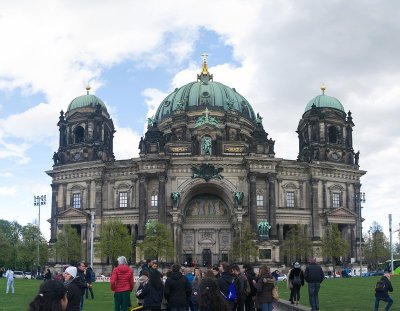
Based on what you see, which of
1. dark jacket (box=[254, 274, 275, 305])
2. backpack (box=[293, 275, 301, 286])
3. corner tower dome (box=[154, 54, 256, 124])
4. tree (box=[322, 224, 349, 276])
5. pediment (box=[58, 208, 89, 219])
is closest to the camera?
dark jacket (box=[254, 274, 275, 305])

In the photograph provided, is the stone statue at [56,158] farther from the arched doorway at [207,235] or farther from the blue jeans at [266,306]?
the blue jeans at [266,306]

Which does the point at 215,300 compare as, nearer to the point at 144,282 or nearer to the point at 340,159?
the point at 144,282

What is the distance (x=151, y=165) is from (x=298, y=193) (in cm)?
2047

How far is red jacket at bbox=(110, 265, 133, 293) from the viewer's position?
19.4m

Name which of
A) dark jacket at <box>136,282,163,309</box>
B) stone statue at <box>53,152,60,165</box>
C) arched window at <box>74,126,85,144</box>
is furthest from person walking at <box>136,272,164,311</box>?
stone statue at <box>53,152,60,165</box>

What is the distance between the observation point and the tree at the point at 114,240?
7781 cm

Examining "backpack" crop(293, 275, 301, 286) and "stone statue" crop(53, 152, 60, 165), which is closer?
"backpack" crop(293, 275, 301, 286)

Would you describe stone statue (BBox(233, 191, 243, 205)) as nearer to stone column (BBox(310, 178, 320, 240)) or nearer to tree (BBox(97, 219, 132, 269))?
stone column (BBox(310, 178, 320, 240))

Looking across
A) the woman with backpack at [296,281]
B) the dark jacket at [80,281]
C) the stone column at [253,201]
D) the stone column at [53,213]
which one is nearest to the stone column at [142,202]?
the stone column at [53,213]

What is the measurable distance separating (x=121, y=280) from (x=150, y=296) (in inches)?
141

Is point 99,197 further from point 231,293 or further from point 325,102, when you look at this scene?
point 231,293

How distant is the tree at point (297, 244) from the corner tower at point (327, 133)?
35.9ft

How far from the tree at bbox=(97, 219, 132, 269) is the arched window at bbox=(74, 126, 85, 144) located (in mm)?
15766

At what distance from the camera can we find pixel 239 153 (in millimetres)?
87000
